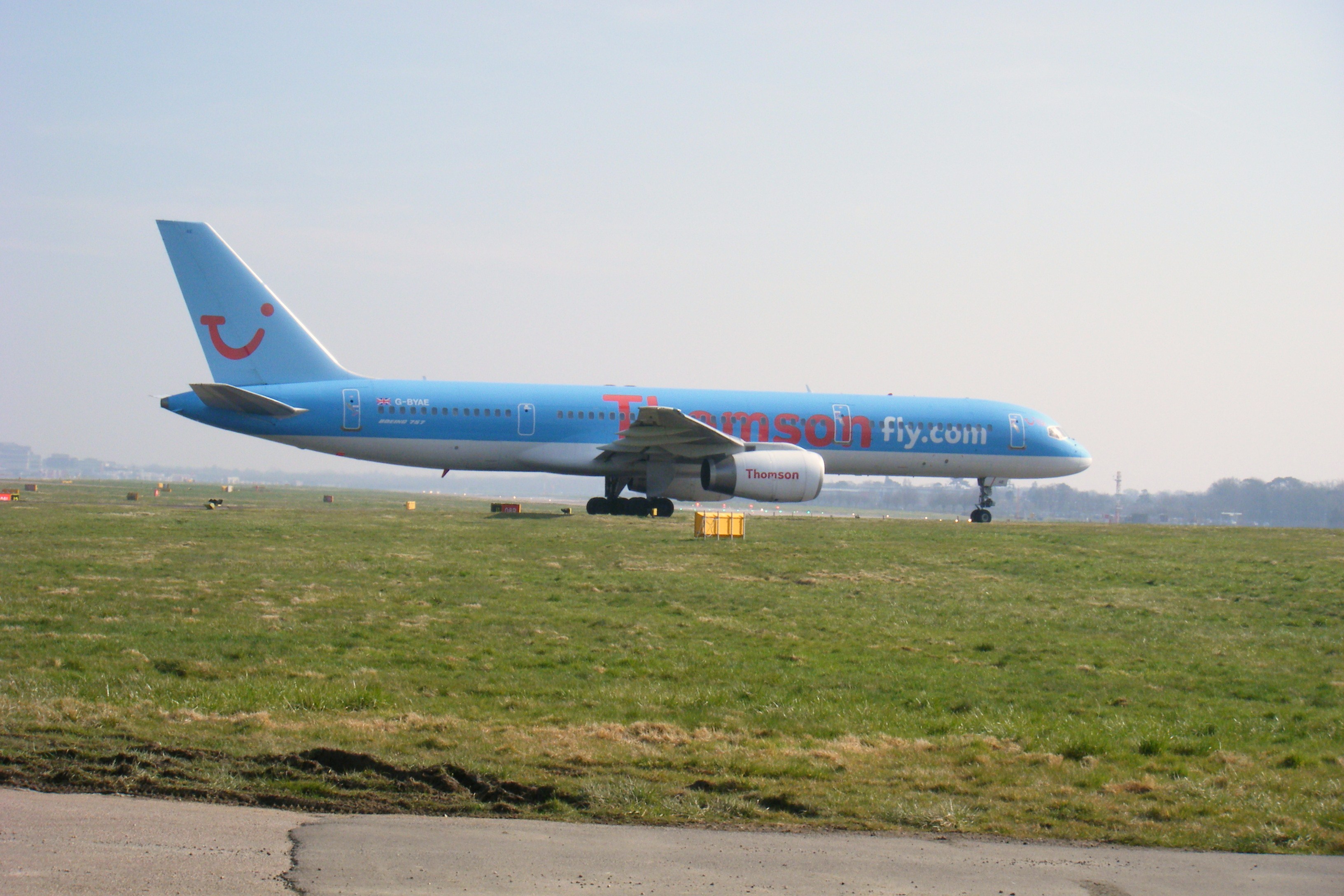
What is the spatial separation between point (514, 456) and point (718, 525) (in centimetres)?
837

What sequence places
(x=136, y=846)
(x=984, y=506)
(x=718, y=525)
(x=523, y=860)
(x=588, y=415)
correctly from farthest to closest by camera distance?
1. (x=984, y=506)
2. (x=588, y=415)
3. (x=718, y=525)
4. (x=523, y=860)
5. (x=136, y=846)

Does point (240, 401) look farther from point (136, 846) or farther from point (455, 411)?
point (136, 846)

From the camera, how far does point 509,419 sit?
32438 mm

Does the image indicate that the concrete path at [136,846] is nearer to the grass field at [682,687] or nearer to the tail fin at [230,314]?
the grass field at [682,687]

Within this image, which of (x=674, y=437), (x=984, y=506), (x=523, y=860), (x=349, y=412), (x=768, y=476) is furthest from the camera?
(x=984, y=506)

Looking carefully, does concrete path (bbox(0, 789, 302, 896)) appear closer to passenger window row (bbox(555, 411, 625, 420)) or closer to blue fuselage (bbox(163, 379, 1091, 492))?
blue fuselage (bbox(163, 379, 1091, 492))

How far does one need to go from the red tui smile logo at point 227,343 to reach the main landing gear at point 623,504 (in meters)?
10.8

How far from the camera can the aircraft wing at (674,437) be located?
29.8 m

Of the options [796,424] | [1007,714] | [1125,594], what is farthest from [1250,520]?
[1007,714]

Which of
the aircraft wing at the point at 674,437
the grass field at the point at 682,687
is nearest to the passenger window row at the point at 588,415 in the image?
the aircraft wing at the point at 674,437

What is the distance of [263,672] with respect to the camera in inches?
430

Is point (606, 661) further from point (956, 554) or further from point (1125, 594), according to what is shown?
point (956, 554)

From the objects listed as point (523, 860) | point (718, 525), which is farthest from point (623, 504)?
point (523, 860)

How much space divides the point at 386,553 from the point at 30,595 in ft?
24.1
